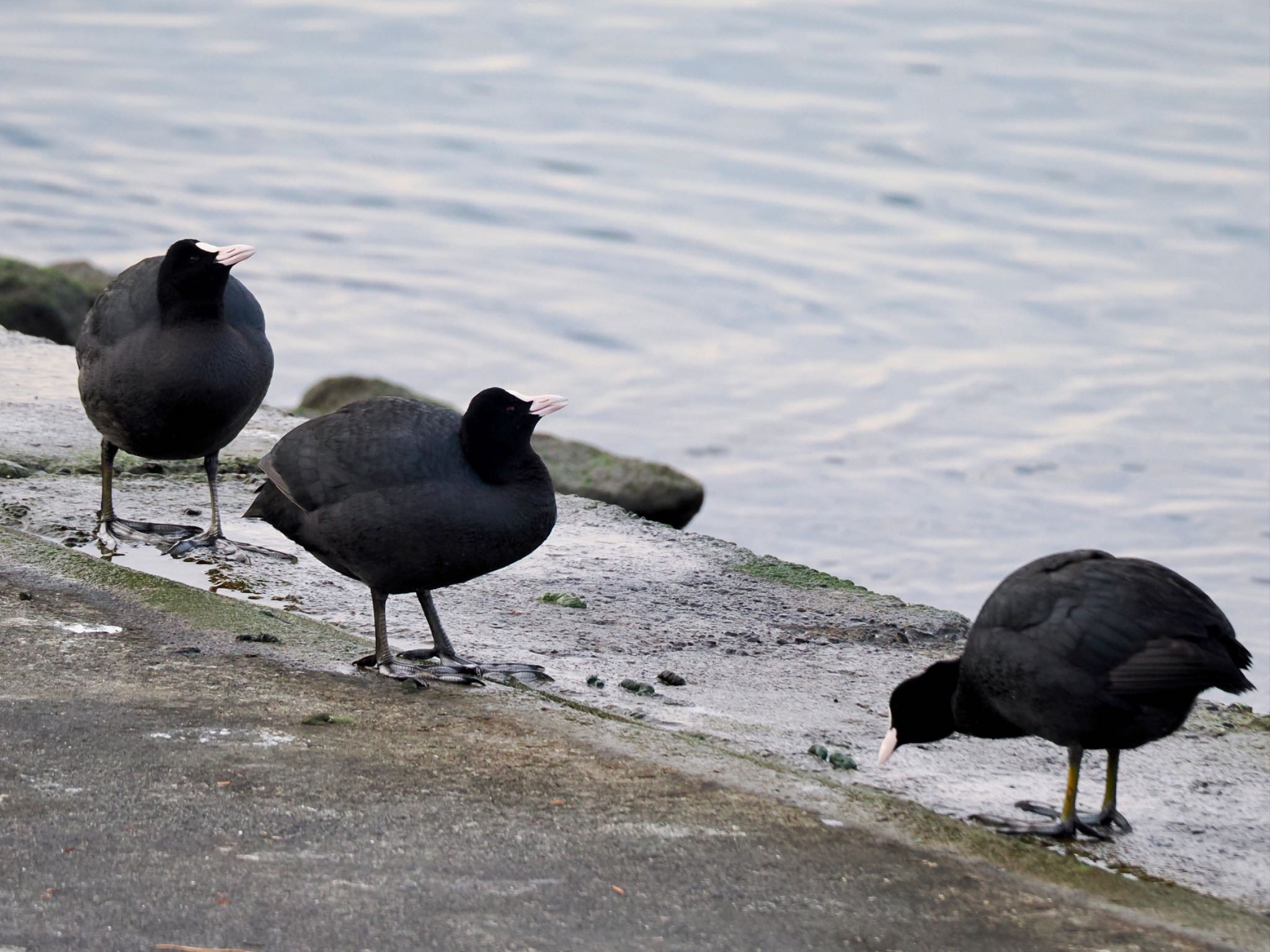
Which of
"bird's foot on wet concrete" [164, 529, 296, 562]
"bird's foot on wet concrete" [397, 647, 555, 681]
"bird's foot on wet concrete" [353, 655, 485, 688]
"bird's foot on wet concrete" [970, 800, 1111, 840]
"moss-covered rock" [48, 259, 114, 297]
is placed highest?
"bird's foot on wet concrete" [970, 800, 1111, 840]

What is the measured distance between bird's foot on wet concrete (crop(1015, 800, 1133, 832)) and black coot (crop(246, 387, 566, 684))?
150 cm

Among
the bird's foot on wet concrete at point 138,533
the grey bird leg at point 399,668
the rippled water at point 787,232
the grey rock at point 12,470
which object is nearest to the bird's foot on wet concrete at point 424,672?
the grey bird leg at point 399,668

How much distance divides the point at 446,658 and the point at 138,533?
1.61 meters

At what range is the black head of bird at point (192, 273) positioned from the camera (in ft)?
19.8

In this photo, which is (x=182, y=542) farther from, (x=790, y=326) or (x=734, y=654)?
(x=790, y=326)

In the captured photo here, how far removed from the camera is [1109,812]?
4.23 m

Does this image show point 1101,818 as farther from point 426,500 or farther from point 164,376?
point 164,376

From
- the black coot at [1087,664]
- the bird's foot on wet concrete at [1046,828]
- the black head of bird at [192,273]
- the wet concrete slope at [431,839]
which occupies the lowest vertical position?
the bird's foot on wet concrete at [1046,828]

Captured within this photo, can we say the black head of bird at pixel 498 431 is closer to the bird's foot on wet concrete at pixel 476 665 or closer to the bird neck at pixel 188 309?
the bird's foot on wet concrete at pixel 476 665

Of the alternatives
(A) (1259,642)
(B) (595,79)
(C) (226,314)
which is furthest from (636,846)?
(B) (595,79)

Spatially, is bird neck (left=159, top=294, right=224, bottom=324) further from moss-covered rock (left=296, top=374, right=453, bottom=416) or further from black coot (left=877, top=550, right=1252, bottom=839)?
moss-covered rock (left=296, top=374, right=453, bottom=416)

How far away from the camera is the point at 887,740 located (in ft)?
14.6

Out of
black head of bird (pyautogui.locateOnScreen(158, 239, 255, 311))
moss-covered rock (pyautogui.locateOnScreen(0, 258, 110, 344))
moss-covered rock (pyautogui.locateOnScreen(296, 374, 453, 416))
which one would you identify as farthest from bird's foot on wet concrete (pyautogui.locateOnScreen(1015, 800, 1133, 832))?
moss-covered rock (pyautogui.locateOnScreen(0, 258, 110, 344))

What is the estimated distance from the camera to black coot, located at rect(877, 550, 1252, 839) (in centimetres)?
409
